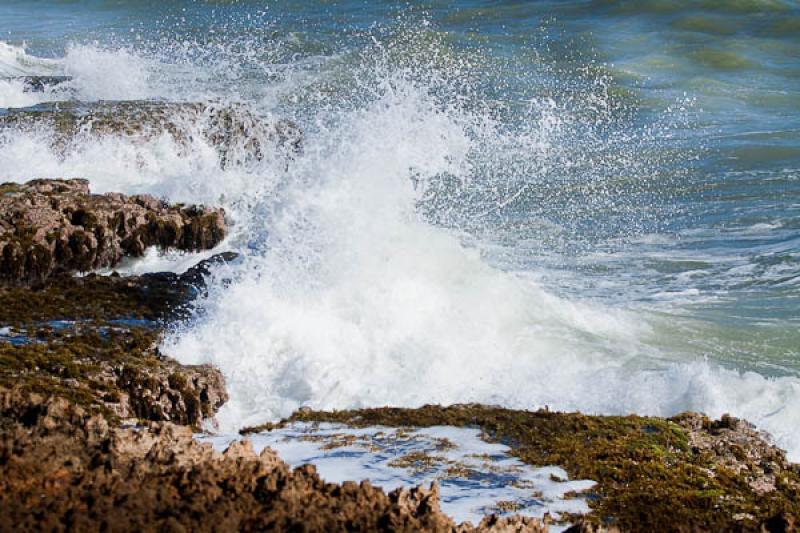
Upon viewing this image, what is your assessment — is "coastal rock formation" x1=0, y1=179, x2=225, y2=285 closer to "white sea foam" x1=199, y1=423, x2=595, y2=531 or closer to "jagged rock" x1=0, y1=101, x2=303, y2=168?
"jagged rock" x1=0, y1=101, x2=303, y2=168

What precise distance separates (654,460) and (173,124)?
43.7 ft

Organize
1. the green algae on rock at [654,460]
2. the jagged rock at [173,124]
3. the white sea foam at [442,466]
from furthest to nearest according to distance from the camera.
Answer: the jagged rock at [173,124]
the white sea foam at [442,466]
the green algae on rock at [654,460]

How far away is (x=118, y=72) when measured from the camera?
75.3 feet

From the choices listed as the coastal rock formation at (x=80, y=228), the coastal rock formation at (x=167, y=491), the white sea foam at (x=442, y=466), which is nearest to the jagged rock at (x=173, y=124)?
the coastal rock formation at (x=80, y=228)

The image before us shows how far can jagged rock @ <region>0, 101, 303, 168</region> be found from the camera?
16844mm

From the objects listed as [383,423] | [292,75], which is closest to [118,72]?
[292,75]

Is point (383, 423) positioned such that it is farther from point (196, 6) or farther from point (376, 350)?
point (196, 6)

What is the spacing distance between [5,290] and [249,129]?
367 inches

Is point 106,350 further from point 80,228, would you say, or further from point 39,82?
point 39,82

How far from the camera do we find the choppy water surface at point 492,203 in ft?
31.1

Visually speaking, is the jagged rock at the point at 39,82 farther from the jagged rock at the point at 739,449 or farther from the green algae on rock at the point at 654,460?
the jagged rock at the point at 739,449

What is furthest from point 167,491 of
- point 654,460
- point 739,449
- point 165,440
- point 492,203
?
point 492,203

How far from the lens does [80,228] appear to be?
11.6 m

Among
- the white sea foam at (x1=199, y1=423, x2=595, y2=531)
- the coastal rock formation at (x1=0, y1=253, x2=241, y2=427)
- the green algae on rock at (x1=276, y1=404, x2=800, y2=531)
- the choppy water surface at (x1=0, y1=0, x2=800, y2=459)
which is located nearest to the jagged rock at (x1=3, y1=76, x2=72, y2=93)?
the choppy water surface at (x1=0, y1=0, x2=800, y2=459)
